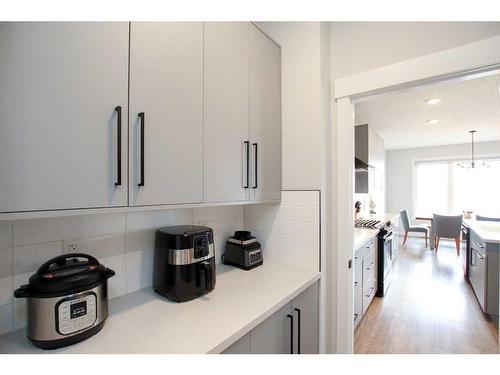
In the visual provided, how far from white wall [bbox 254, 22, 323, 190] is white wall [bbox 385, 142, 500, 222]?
581cm

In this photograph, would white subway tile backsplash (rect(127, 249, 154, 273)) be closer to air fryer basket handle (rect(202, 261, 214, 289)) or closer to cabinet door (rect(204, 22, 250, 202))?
air fryer basket handle (rect(202, 261, 214, 289))

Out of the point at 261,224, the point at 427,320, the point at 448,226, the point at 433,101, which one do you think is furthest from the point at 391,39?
the point at 448,226

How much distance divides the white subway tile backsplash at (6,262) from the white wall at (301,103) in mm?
1286

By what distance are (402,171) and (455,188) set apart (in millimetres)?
1155

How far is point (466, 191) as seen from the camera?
5516 millimetres

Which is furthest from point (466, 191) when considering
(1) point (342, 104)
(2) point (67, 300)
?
(2) point (67, 300)

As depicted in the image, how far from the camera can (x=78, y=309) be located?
77 centimetres

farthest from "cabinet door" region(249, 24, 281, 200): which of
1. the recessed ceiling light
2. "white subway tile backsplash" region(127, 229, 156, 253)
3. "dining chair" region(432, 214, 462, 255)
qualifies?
"dining chair" region(432, 214, 462, 255)

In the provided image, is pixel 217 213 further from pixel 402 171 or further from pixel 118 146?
pixel 402 171

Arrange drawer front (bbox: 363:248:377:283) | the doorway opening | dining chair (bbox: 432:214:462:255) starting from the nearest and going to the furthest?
the doorway opening < drawer front (bbox: 363:248:377:283) < dining chair (bbox: 432:214:462:255)

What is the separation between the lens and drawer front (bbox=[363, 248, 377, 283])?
2.25 meters

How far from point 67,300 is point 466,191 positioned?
7.35 metres

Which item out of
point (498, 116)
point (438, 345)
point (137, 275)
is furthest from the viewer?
point (498, 116)
